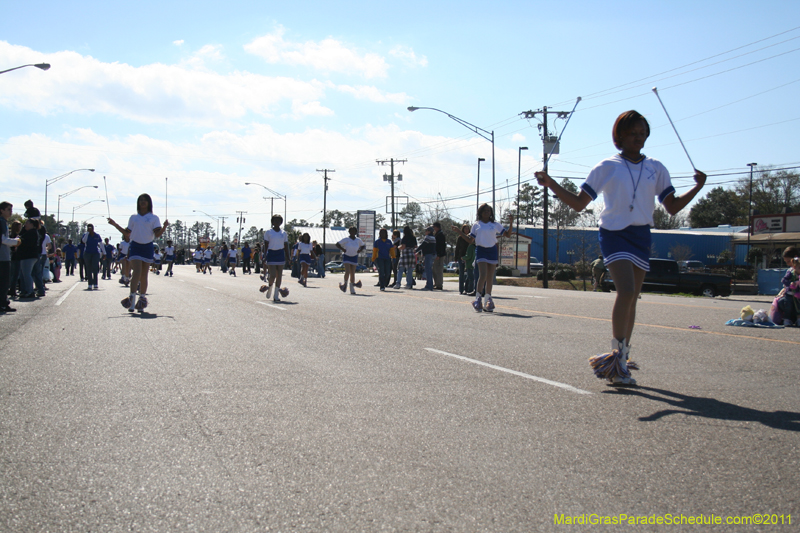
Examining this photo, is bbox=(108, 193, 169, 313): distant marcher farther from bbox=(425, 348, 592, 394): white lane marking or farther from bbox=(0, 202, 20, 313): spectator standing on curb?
bbox=(425, 348, 592, 394): white lane marking

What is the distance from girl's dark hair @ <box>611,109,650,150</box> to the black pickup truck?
22.8 m

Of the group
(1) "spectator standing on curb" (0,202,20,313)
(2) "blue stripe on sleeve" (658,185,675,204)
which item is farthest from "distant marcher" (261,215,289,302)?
(2) "blue stripe on sleeve" (658,185,675,204)

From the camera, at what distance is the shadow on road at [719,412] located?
4.04 metres

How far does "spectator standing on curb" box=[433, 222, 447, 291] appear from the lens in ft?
66.4

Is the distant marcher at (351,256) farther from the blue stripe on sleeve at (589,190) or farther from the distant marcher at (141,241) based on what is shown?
the blue stripe on sleeve at (589,190)

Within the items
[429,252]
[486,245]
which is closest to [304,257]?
[429,252]

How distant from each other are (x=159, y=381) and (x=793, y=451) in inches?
175

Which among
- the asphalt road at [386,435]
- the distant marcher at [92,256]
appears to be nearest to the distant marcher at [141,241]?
the asphalt road at [386,435]

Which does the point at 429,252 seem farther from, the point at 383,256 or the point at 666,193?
the point at 666,193

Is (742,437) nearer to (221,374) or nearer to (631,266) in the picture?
(631,266)

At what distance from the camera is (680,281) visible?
28.4m

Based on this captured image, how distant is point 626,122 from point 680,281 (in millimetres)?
25432

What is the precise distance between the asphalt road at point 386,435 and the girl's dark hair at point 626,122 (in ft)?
6.57

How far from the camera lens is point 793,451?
11.3 ft
